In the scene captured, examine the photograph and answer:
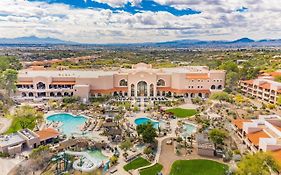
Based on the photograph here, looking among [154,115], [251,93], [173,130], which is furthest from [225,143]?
[251,93]

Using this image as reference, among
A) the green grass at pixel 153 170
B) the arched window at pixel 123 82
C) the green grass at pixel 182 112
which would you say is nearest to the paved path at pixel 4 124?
the green grass at pixel 153 170

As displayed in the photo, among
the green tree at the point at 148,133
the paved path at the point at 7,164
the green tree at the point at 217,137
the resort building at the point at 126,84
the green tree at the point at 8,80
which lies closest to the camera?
the paved path at the point at 7,164

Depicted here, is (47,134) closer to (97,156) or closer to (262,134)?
(97,156)

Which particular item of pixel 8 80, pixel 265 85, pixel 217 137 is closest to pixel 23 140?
pixel 217 137

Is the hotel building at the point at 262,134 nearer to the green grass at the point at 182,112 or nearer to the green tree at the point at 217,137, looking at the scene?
the green tree at the point at 217,137

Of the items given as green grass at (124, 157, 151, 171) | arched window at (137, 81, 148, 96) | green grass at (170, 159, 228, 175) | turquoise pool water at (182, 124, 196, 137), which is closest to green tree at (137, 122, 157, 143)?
green grass at (124, 157, 151, 171)

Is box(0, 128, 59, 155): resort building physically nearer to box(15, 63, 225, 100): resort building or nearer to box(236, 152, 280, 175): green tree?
box(236, 152, 280, 175): green tree
